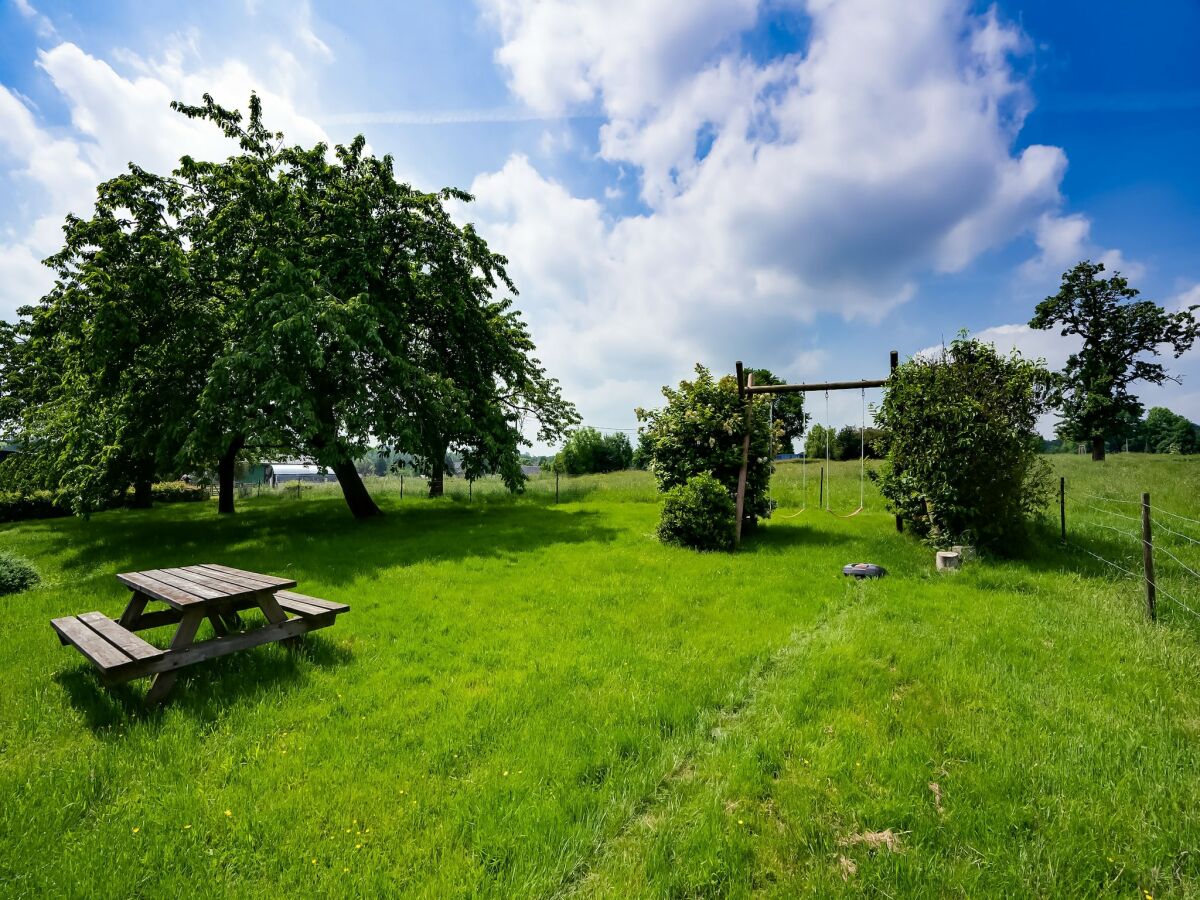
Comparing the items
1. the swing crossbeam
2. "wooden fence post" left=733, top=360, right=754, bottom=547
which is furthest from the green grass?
the swing crossbeam

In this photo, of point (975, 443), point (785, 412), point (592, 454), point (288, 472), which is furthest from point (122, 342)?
point (288, 472)

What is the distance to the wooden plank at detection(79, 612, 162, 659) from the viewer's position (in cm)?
377

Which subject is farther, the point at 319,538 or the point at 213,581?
the point at 319,538

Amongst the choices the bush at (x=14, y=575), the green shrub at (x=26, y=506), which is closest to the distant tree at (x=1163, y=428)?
the bush at (x=14, y=575)

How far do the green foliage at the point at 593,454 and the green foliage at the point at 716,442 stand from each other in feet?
104

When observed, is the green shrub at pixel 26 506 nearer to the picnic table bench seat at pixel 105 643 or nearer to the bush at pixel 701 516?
the picnic table bench seat at pixel 105 643

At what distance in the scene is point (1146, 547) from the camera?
5.66 meters

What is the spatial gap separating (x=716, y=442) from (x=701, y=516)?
2.17m

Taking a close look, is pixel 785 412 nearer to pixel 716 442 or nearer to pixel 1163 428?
pixel 716 442

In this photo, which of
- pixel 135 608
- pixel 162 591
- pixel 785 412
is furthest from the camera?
pixel 785 412

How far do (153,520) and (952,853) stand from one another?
2236 cm

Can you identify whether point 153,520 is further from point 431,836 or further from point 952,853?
point 952,853

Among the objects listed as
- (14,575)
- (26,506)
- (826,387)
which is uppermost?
(826,387)

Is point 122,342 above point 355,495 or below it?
above
